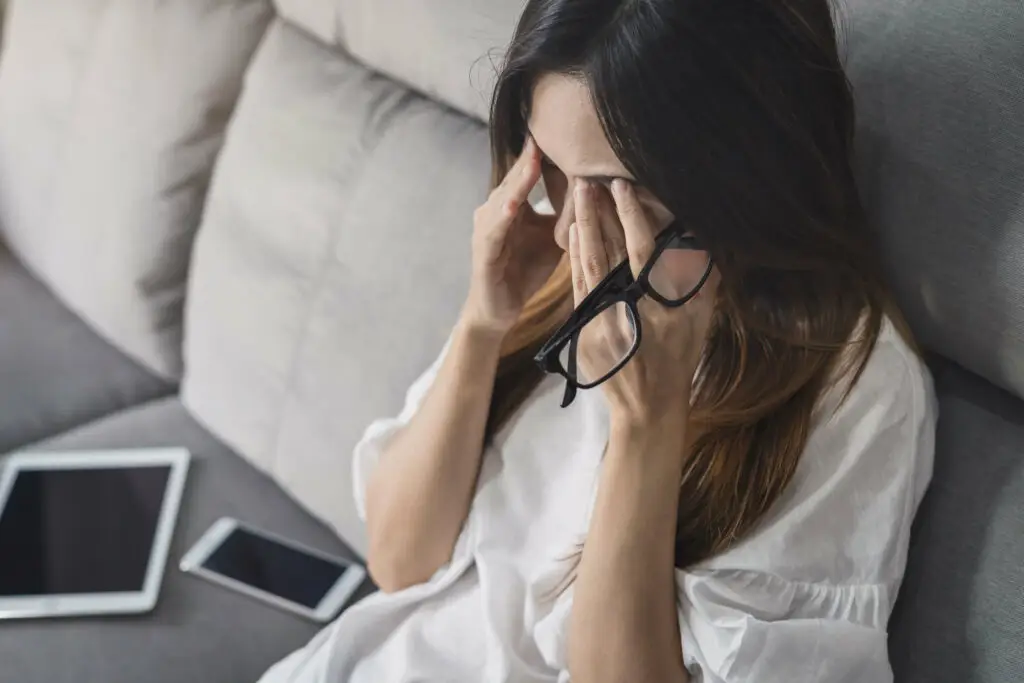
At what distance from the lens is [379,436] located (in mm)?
1003

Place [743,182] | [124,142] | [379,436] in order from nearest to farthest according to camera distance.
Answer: [743,182] < [379,436] < [124,142]

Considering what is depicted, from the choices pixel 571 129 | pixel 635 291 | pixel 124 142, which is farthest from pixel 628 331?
pixel 124 142

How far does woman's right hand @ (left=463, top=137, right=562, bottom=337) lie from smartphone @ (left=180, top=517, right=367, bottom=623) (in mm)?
411

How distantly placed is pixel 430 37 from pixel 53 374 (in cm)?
79

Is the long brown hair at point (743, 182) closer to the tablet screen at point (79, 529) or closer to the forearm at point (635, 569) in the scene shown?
the forearm at point (635, 569)

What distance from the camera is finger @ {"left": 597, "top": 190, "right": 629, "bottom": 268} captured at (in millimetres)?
723

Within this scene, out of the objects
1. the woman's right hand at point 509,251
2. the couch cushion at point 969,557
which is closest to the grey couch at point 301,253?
the couch cushion at point 969,557

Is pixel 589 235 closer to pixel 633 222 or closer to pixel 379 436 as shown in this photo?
pixel 633 222

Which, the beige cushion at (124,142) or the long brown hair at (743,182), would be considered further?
the beige cushion at (124,142)

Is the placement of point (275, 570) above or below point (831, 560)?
below

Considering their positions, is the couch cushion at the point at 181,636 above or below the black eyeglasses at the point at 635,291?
below

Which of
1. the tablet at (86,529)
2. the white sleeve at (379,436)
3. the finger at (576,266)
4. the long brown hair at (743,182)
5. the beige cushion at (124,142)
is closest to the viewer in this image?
the long brown hair at (743,182)

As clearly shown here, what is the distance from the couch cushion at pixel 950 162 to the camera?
0.68 m

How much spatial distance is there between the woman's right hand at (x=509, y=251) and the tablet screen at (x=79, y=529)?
0.54m
